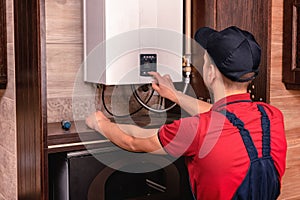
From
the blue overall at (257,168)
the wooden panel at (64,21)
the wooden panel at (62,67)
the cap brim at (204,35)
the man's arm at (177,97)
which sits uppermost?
the wooden panel at (64,21)

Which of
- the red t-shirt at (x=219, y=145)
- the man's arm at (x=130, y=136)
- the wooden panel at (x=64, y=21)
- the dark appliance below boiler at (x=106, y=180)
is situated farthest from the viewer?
the wooden panel at (x=64, y=21)

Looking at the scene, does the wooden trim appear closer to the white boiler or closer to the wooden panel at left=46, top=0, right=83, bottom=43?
the wooden panel at left=46, top=0, right=83, bottom=43

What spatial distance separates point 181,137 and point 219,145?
0.43 feet

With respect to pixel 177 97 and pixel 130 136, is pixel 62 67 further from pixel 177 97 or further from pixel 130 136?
pixel 130 136

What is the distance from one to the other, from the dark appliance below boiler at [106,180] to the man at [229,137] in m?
0.28

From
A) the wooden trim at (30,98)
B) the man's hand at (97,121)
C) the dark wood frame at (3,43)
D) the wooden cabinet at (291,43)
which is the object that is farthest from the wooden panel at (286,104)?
the dark wood frame at (3,43)

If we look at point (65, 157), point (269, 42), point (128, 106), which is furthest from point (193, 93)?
point (65, 157)

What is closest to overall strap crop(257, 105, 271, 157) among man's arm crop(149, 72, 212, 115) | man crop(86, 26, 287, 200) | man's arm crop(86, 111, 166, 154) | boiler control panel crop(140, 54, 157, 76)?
man crop(86, 26, 287, 200)

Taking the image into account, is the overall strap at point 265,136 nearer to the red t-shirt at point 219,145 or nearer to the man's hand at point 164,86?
the red t-shirt at point 219,145

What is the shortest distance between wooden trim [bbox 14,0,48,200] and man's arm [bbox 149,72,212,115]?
539 millimetres

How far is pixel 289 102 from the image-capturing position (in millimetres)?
2289

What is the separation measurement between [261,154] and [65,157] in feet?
2.57

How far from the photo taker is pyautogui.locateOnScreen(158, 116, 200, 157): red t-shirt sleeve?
1.57 metres

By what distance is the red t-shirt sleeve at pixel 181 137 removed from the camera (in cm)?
157
